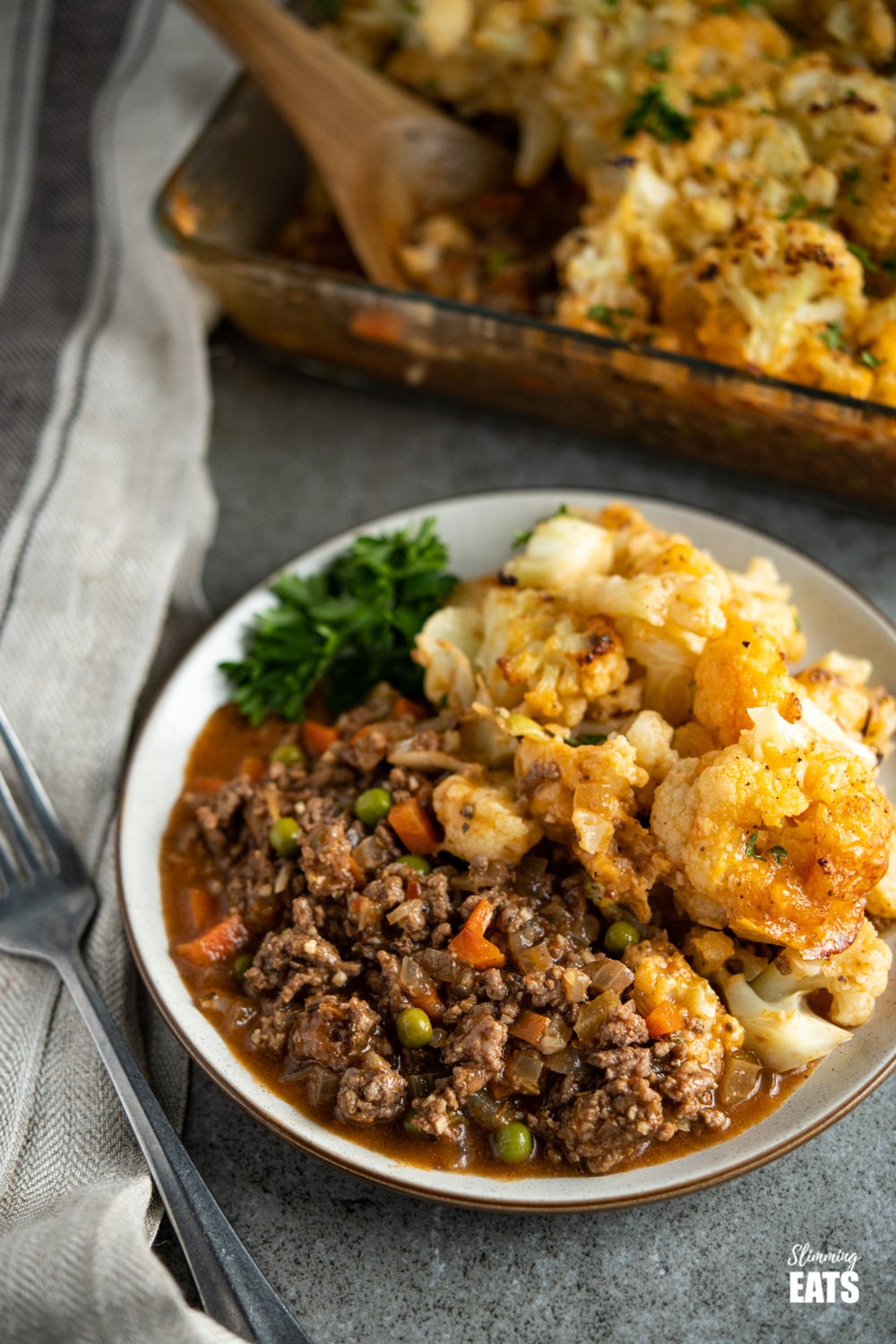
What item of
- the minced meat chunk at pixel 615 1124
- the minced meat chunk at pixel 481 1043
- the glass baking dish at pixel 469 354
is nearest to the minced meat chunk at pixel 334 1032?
the minced meat chunk at pixel 481 1043

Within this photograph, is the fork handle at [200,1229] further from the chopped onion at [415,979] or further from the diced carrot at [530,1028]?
the diced carrot at [530,1028]

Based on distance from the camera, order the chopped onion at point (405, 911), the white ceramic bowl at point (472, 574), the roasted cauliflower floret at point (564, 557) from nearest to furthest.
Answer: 1. the white ceramic bowl at point (472, 574)
2. the chopped onion at point (405, 911)
3. the roasted cauliflower floret at point (564, 557)

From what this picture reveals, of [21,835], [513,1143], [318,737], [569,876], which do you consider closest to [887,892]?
[569,876]

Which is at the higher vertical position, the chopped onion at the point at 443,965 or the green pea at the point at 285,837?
the chopped onion at the point at 443,965

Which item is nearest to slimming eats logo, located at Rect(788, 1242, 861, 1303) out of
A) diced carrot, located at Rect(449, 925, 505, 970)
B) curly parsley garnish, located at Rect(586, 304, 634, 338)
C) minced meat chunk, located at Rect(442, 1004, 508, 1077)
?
minced meat chunk, located at Rect(442, 1004, 508, 1077)

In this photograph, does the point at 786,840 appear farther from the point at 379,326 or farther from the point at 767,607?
the point at 379,326

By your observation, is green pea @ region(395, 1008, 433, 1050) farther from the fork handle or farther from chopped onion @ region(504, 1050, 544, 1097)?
the fork handle

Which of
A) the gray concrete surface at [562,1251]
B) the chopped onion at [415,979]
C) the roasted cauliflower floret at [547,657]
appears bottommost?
the gray concrete surface at [562,1251]

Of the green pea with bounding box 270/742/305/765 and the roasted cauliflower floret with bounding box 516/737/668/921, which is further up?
the roasted cauliflower floret with bounding box 516/737/668/921
